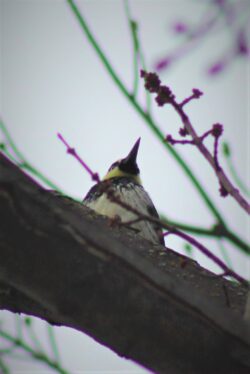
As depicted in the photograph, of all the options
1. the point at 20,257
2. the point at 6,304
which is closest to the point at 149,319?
the point at 20,257

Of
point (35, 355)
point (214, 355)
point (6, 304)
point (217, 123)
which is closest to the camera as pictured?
point (214, 355)

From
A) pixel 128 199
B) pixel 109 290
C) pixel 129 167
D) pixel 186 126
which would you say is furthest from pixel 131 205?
pixel 109 290

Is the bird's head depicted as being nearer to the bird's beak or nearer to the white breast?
the bird's beak

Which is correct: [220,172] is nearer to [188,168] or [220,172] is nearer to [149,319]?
[188,168]

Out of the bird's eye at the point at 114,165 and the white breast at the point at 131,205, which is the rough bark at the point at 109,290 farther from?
the bird's eye at the point at 114,165

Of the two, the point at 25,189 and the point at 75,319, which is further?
the point at 75,319

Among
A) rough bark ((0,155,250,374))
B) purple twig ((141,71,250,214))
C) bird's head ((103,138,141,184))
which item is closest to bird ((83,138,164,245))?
bird's head ((103,138,141,184))

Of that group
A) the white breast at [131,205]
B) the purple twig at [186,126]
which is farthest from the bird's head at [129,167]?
the purple twig at [186,126]

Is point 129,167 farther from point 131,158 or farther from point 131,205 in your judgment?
point 131,205
